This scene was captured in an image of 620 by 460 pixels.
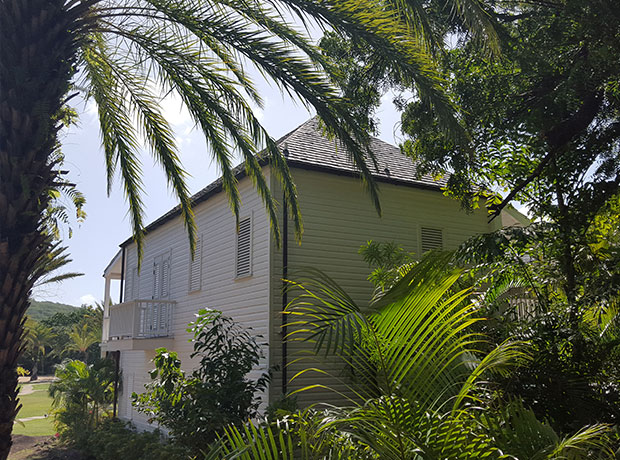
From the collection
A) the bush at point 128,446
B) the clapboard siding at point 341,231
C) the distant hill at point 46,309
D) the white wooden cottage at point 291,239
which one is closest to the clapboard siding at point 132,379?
the white wooden cottage at point 291,239

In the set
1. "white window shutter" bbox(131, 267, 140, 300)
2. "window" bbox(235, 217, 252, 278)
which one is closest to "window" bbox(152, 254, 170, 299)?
"white window shutter" bbox(131, 267, 140, 300)

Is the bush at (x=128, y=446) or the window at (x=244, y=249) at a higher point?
the window at (x=244, y=249)

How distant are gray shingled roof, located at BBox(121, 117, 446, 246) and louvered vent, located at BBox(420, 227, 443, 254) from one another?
115 centimetres

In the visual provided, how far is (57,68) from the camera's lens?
6.26 meters

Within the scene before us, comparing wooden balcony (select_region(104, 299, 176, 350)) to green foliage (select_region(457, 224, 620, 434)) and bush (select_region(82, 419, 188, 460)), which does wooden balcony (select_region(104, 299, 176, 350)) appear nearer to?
bush (select_region(82, 419, 188, 460))

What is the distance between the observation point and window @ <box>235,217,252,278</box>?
12.5 meters

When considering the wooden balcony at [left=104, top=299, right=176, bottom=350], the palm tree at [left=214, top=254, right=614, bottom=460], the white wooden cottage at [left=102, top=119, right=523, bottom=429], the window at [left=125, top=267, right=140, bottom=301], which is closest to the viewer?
the palm tree at [left=214, top=254, right=614, bottom=460]

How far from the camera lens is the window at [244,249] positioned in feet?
40.9

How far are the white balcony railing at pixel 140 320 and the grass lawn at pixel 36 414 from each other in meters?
3.82

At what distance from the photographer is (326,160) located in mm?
12523

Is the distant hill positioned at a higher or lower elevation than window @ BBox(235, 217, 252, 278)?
higher

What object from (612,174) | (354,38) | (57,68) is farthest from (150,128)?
(612,174)

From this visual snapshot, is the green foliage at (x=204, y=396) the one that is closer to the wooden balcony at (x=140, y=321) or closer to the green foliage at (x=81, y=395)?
the wooden balcony at (x=140, y=321)

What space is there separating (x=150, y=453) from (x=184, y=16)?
8114mm
